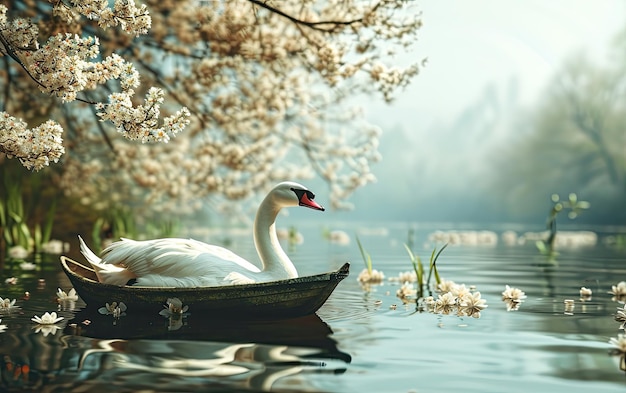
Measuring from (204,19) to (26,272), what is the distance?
5032 mm

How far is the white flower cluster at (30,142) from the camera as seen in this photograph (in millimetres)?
6773

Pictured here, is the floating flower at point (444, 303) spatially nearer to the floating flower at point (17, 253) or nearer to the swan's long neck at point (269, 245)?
the swan's long neck at point (269, 245)

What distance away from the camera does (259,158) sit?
17.8m

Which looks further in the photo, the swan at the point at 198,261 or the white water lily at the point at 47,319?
the swan at the point at 198,261

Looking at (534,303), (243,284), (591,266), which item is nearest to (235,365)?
(243,284)

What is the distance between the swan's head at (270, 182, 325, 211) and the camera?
24.9 feet

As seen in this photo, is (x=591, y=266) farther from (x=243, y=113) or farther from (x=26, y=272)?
(x=26, y=272)

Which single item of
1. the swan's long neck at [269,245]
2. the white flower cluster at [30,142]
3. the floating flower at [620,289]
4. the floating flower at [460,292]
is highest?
the white flower cluster at [30,142]

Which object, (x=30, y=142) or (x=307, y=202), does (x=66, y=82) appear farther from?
(x=307, y=202)

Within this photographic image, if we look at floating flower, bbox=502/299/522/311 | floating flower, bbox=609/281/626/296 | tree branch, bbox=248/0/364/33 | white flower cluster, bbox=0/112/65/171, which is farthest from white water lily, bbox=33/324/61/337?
floating flower, bbox=609/281/626/296

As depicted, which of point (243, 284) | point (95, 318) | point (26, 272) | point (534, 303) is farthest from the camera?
point (26, 272)

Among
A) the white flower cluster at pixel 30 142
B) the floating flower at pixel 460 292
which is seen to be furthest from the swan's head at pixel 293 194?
the white flower cluster at pixel 30 142

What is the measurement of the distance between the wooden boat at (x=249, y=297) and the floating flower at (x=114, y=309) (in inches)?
5.6

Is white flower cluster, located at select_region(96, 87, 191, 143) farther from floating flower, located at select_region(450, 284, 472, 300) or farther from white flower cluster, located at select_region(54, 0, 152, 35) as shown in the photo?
floating flower, located at select_region(450, 284, 472, 300)
